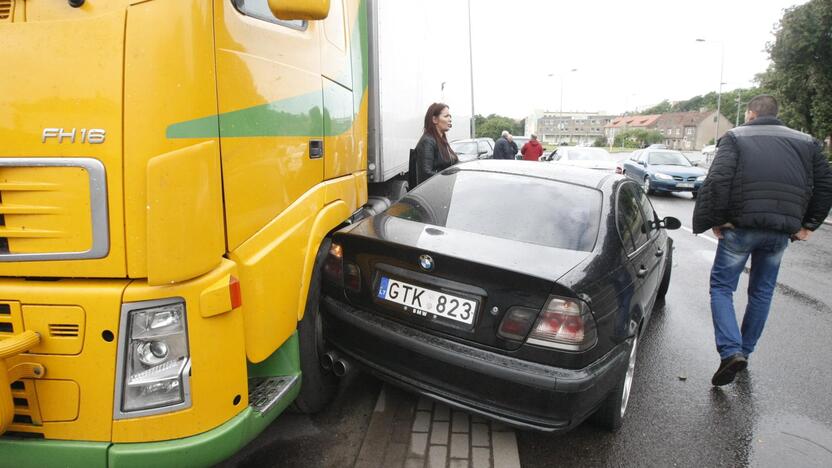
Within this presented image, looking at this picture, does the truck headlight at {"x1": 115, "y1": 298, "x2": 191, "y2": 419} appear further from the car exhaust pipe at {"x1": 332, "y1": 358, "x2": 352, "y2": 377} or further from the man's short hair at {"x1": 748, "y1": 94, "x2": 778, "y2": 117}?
the man's short hair at {"x1": 748, "y1": 94, "x2": 778, "y2": 117}

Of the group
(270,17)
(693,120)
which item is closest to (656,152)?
(270,17)

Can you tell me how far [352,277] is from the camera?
2.88 metres

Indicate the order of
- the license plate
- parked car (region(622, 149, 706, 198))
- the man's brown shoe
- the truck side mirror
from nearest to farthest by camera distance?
the truck side mirror < the license plate < the man's brown shoe < parked car (region(622, 149, 706, 198))

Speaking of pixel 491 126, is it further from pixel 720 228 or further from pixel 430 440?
pixel 430 440

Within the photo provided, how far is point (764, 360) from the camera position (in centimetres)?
404

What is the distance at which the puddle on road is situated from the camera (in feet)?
9.06

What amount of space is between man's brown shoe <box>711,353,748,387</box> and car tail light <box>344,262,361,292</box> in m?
2.55

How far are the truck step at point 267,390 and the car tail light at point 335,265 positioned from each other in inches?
25.5

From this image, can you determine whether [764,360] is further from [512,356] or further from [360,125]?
[360,125]

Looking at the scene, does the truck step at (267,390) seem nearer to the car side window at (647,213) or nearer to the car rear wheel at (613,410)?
the car rear wheel at (613,410)

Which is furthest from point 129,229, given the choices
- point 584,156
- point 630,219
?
point 584,156

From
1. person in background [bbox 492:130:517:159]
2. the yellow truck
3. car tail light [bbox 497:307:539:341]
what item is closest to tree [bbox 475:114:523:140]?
person in background [bbox 492:130:517:159]

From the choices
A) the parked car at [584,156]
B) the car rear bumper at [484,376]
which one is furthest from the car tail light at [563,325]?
the parked car at [584,156]

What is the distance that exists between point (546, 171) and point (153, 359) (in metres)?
2.69
